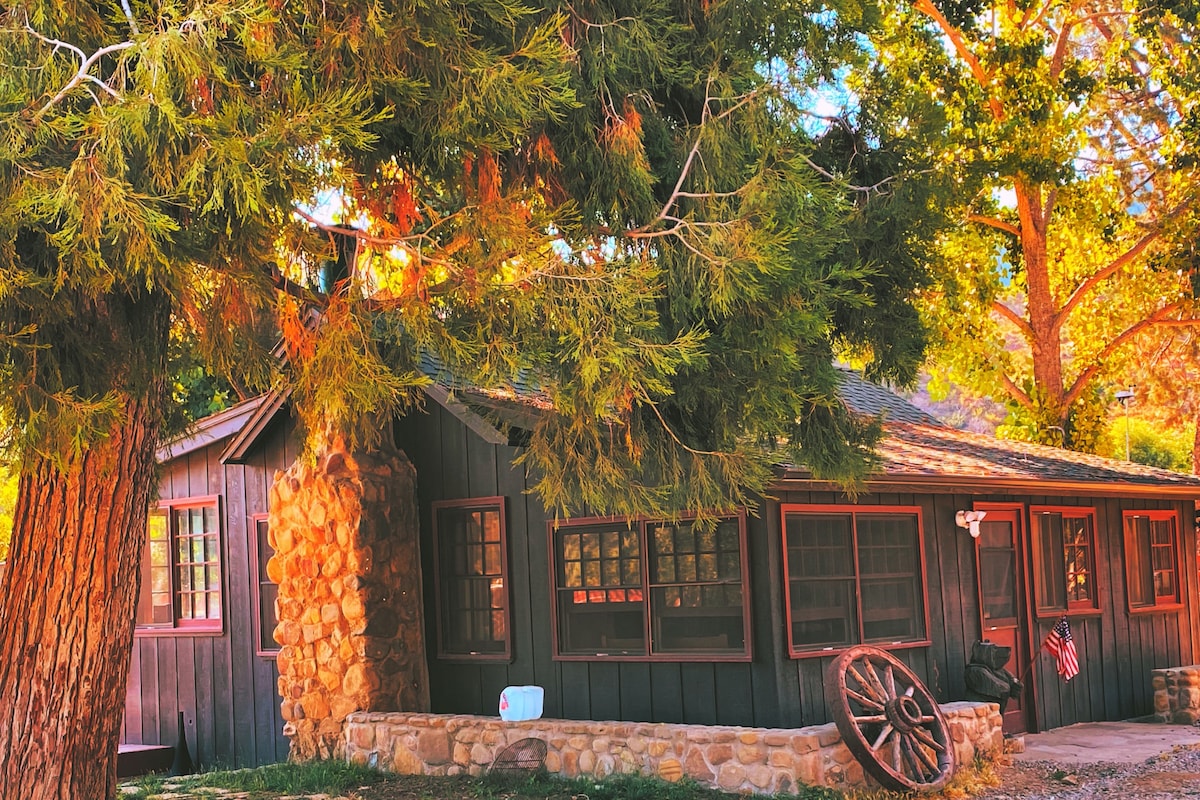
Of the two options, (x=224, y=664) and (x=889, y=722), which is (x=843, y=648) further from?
(x=224, y=664)

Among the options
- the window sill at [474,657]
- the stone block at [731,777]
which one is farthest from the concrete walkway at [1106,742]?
the window sill at [474,657]

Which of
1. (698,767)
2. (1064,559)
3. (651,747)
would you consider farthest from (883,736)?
(1064,559)

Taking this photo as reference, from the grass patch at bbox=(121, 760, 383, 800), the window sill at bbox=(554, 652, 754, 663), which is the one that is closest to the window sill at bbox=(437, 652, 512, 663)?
the window sill at bbox=(554, 652, 754, 663)

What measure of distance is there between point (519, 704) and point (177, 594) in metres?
4.97

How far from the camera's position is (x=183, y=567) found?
13766 millimetres

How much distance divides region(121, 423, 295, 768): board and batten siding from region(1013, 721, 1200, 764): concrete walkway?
6.87m

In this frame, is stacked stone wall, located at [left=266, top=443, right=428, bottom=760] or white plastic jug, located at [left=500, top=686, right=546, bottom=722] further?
stacked stone wall, located at [left=266, top=443, right=428, bottom=760]

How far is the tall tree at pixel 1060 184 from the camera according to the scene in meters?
17.4

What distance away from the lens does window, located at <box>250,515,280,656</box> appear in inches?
506

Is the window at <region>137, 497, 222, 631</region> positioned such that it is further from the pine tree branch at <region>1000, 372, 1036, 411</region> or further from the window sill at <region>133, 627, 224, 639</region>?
the pine tree branch at <region>1000, 372, 1036, 411</region>

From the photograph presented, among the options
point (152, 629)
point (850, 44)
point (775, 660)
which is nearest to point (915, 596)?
point (775, 660)

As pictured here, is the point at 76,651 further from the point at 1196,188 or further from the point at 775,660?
the point at 1196,188

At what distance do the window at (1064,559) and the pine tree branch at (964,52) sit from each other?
6888 millimetres

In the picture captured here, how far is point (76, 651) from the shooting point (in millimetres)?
7078
